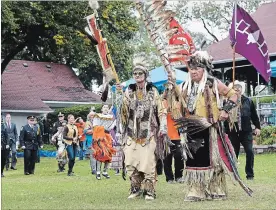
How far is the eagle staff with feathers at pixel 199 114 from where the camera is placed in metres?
8.94

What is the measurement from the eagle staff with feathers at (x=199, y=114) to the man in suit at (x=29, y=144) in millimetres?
10020

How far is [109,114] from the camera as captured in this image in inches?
634

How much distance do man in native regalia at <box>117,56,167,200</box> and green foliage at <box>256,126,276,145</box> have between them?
13.3 m

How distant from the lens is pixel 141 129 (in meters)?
9.57

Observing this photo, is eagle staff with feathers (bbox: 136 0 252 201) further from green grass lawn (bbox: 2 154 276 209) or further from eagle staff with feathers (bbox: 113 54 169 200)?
eagle staff with feathers (bbox: 113 54 169 200)

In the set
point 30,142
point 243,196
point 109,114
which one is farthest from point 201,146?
point 30,142

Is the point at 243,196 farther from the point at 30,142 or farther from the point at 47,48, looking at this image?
the point at 47,48

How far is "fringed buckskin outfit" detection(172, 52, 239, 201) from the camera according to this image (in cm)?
893

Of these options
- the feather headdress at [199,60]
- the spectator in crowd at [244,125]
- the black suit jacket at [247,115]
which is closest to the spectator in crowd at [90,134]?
the spectator in crowd at [244,125]

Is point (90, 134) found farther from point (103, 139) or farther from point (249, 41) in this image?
point (249, 41)

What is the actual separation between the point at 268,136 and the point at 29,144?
327 inches

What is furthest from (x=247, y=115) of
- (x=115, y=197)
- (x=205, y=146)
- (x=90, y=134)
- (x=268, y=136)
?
(x=268, y=136)

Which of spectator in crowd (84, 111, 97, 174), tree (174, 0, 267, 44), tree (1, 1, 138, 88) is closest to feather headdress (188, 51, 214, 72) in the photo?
spectator in crowd (84, 111, 97, 174)

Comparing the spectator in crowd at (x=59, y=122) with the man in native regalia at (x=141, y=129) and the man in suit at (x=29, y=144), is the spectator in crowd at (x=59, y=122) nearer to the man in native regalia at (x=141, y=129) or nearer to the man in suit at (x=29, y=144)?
the man in suit at (x=29, y=144)
